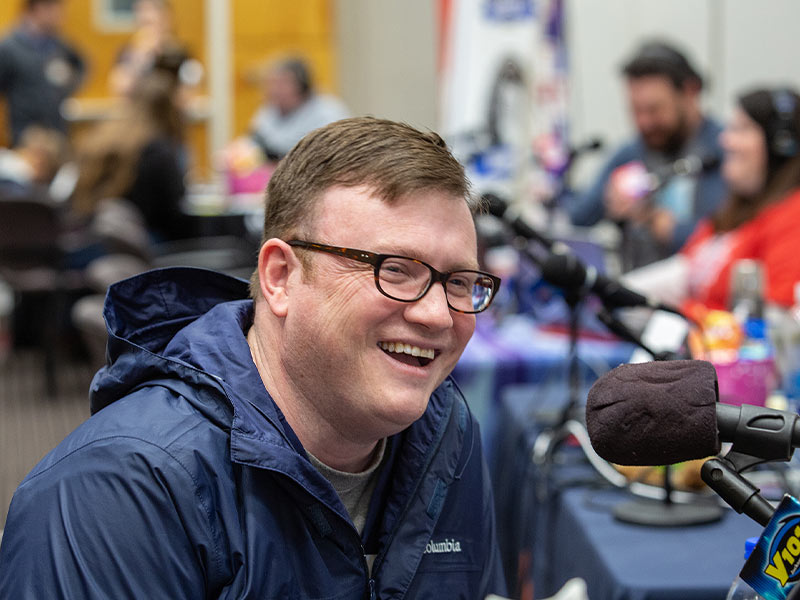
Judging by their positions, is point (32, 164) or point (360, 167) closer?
point (360, 167)

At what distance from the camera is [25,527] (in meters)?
1.11

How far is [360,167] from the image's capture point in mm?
1230

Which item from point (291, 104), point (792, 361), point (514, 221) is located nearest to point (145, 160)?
point (291, 104)

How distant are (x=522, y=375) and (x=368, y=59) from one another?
6.82m

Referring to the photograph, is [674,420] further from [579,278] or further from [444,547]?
[579,278]

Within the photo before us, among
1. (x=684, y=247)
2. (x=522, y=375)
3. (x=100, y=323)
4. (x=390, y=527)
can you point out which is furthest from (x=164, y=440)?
(x=684, y=247)

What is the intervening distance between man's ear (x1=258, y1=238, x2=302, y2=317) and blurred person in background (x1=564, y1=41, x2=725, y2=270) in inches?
107

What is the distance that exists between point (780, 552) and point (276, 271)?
663mm

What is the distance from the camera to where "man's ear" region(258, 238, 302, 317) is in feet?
4.15

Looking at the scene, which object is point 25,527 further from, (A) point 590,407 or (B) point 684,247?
(B) point 684,247

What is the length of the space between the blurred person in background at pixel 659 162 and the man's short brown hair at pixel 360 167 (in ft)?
8.73

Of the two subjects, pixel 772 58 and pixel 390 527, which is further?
pixel 772 58

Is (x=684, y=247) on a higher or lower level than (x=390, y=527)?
lower

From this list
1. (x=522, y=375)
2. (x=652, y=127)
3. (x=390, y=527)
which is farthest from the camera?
(x=652, y=127)
